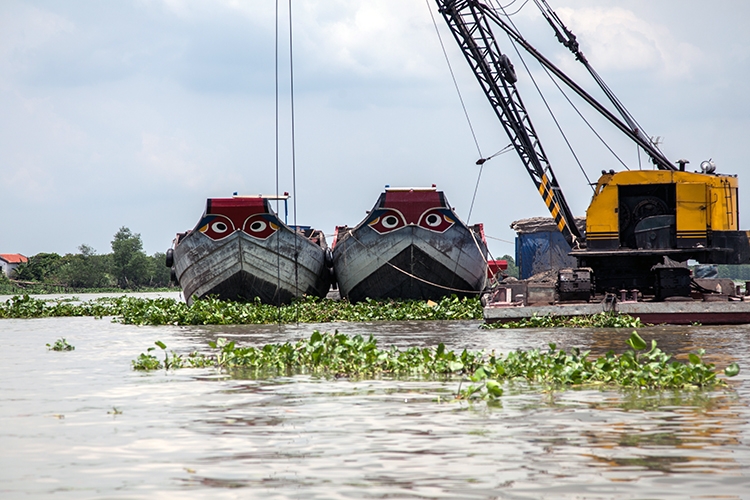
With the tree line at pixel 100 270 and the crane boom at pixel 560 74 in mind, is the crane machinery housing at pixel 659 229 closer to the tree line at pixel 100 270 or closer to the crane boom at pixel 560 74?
the crane boom at pixel 560 74

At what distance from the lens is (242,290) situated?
29.0 meters

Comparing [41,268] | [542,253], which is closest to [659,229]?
[542,253]

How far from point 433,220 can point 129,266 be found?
90.3 m

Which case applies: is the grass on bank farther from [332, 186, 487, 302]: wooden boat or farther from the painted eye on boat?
the painted eye on boat

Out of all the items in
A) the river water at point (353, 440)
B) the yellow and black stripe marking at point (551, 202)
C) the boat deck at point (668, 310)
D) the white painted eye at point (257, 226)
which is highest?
the yellow and black stripe marking at point (551, 202)

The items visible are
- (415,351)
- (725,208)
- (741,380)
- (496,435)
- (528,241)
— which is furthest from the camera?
(528,241)

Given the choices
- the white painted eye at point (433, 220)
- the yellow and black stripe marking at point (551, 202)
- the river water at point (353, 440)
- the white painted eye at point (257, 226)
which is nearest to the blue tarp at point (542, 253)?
the yellow and black stripe marking at point (551, 202)

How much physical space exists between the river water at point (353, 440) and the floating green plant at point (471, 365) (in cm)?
35

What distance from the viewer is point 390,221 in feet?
94.0

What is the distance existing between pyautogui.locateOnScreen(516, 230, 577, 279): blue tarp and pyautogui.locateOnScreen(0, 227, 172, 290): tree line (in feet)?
220

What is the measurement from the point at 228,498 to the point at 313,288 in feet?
82.0

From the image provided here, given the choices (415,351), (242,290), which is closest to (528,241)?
(242,290)

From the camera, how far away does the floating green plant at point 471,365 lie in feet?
32.6

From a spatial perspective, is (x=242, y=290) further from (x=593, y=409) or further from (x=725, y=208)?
(x=593, y=409)
